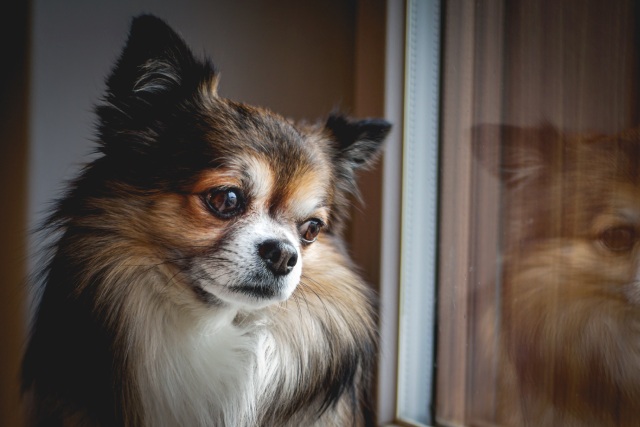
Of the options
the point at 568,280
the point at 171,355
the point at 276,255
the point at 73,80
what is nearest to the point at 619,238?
the point at 568,280

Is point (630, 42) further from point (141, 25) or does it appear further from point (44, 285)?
point (44, 285)

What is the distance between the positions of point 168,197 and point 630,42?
91 cm

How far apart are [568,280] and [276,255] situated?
606 mm

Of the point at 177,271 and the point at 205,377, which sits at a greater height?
the point at 177,271


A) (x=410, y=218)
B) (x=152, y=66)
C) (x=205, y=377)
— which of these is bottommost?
(x=205, y=377)

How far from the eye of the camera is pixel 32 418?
1.12m

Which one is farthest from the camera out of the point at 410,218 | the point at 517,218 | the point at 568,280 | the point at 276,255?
the point at 410,218

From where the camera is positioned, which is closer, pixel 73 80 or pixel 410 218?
pixel 73 80

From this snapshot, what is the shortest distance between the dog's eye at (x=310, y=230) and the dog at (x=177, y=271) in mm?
15

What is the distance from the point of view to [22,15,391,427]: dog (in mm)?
1011

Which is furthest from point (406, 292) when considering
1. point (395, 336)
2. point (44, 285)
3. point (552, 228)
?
point (44, 285)

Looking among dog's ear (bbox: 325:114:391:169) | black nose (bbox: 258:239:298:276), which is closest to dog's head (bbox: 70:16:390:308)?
black nose (bbox: 258:239:298:276)

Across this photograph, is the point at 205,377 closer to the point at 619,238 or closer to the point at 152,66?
the point at 152,66

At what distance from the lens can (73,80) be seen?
137 centimetres
